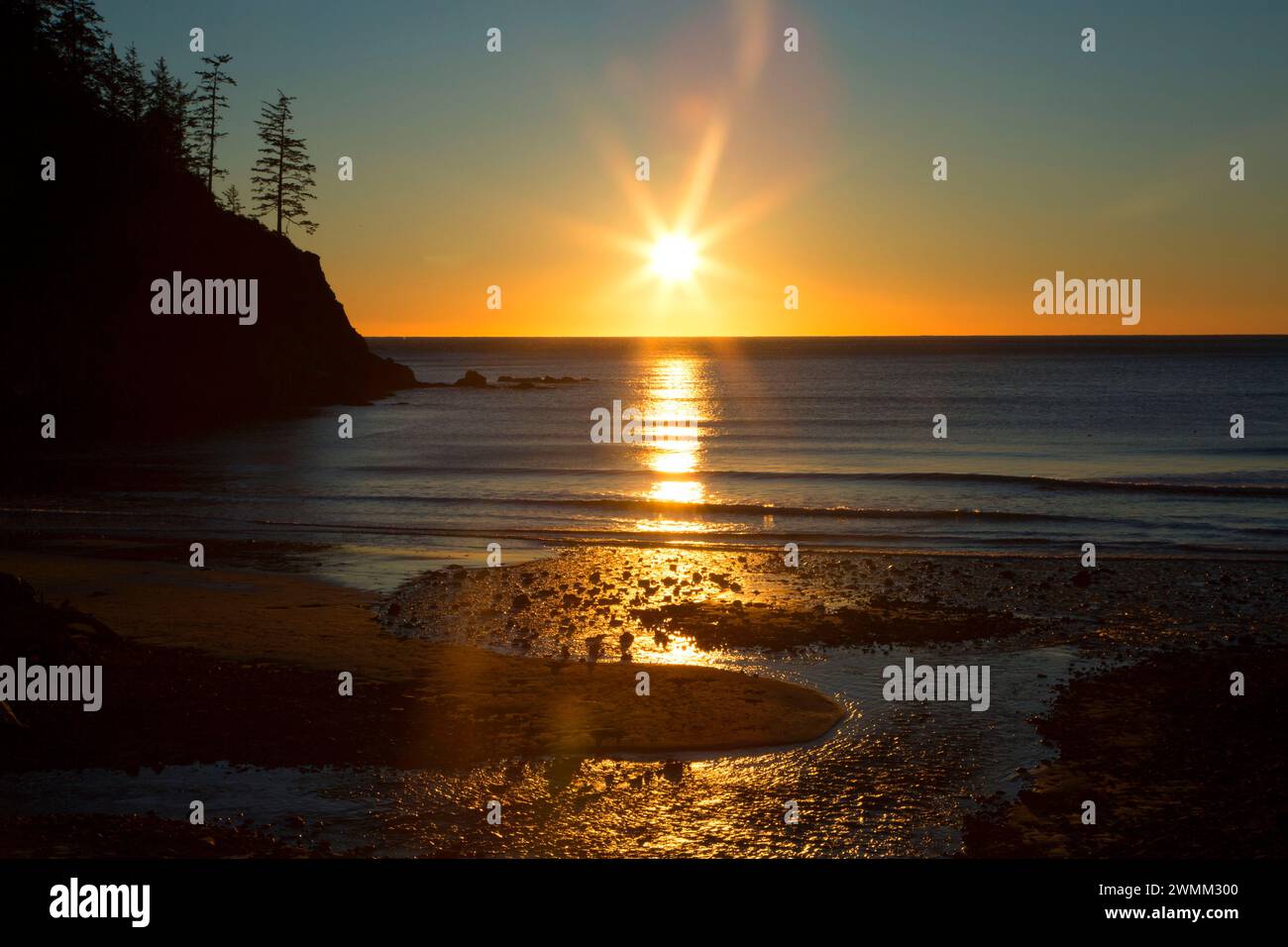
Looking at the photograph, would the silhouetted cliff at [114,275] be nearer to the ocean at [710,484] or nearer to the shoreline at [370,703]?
the ocean at [710,484]

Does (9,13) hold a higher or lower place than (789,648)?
higher

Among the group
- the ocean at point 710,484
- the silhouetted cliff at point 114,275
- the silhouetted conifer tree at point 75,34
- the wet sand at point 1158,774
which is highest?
the silhouetted conifer tree at point 75,34

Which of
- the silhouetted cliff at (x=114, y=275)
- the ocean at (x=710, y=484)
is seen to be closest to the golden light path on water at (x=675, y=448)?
the ocean at (x=710, y=484)

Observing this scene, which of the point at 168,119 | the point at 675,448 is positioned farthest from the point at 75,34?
the point at 675,448

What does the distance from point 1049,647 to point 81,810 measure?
1191 centimetres

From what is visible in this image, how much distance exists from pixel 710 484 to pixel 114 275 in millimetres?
38623

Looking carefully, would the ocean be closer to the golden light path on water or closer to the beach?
the golden light path on water

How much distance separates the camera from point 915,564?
2186 cm

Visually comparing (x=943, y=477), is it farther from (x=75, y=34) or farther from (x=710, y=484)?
(x=75, y=34)

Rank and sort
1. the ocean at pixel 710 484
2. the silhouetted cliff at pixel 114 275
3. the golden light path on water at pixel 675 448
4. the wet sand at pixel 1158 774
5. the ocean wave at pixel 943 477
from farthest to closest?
the silhouetted cliff at pixel 114 275 → the ocean wave at pixel 943 477 → the golden light path on water at pixel 675 448 → the ocean at pixel 710 484 → the wet sand at pixel 1158 774

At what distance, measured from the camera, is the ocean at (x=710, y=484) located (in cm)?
2627

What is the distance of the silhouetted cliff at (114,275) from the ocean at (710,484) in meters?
5.40
